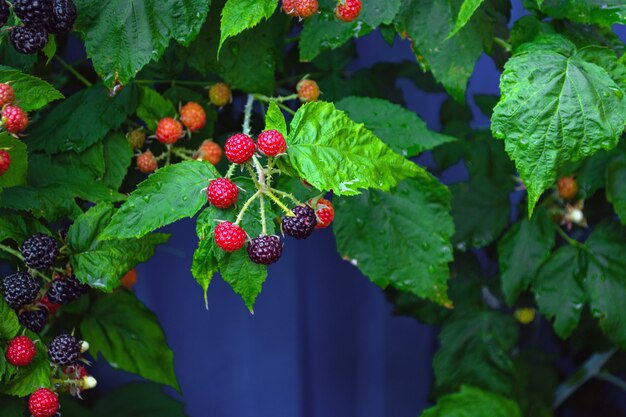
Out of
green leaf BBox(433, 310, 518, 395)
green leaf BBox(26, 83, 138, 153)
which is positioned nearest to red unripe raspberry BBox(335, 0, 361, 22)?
green leaf BBox(26, 83, 138, 153)

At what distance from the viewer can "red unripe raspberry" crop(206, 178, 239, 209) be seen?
0.85 metres

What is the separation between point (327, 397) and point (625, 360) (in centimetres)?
68

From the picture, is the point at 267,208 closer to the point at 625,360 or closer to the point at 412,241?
the point at 412,241

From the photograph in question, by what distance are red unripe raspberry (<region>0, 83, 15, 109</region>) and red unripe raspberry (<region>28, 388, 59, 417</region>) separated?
0.34 m

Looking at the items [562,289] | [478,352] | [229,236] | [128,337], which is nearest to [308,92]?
[229,236]

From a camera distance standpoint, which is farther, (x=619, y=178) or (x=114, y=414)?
(x=114, y=414)

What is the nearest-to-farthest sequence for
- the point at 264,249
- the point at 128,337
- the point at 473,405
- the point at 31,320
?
the point at 264,249 → the point at 31,320 → the point at 128,337 → the point at 473,405

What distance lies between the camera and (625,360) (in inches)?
64.6

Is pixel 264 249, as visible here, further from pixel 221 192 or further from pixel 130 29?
pixel 130 29

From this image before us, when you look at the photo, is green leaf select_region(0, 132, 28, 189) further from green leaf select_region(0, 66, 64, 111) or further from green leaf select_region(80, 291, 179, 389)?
green leaf select_region(80, 291, 179, 389)

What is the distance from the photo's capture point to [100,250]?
37.7 inches

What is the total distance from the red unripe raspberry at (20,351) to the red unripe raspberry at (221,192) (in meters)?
0.27

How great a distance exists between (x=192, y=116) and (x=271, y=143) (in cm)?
29

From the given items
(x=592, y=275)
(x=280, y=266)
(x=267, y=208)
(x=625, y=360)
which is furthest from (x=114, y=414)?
(x=625, y=360)
